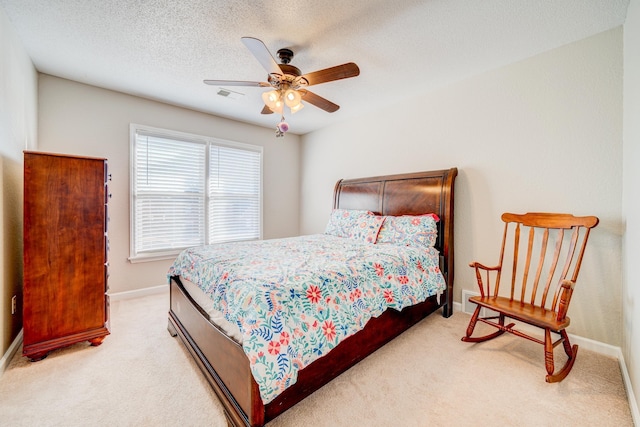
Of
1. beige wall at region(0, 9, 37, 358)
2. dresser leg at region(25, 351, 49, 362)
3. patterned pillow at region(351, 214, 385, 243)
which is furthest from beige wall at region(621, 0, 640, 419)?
beige wall at region(0, 9, 37, 358)

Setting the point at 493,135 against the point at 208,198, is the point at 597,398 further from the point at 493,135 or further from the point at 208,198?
the point at 208,198

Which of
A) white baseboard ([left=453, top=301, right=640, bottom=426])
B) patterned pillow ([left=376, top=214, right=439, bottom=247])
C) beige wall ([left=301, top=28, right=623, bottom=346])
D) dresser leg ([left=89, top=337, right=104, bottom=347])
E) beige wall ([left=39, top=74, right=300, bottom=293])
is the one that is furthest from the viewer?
beige wall ([left=39, top=74, right=300, bottom=293])

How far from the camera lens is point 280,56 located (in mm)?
2268

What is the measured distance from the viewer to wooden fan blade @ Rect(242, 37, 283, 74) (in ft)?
5.18

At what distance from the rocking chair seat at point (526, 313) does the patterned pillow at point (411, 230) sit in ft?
2.35

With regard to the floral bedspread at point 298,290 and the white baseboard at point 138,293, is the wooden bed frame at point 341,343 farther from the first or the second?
the white baseboard at point 138,293

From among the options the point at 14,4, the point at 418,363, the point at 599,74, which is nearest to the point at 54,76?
the point at 14,4

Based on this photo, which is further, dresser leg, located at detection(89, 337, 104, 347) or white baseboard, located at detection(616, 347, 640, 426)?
dresser leg, located at detection(89, 337, 104, 347)

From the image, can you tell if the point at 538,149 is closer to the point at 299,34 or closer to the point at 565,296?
the point at 565,296

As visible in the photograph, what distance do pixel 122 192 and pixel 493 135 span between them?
4261 millimetres

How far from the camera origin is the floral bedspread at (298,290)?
126 cm

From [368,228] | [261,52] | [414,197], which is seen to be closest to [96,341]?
[261,52]

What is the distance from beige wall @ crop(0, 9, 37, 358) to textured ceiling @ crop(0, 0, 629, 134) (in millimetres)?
235

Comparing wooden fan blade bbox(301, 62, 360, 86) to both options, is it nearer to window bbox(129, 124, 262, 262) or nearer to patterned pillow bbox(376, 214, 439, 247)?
patterned pillow bbox(376, 214, 439, 247)
